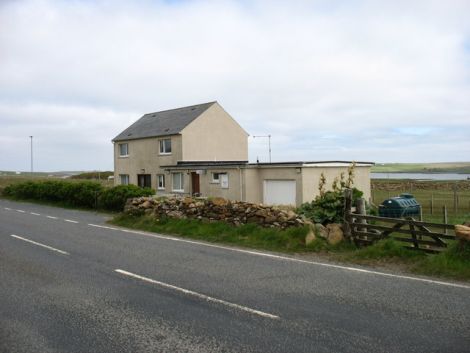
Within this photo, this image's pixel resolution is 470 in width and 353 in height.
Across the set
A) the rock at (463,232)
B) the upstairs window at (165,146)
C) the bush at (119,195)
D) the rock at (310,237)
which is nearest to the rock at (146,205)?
the bush at (119,195)

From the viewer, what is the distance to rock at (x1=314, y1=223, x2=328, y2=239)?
1298 cm

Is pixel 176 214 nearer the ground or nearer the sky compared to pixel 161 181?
nearer the ground

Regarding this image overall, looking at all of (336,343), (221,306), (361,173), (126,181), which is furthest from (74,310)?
(126,181)

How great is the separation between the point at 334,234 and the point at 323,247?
1.77 feet

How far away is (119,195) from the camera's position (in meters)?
27.3

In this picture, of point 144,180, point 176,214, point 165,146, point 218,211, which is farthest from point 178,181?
point 218,211

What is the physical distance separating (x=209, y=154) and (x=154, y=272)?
1238 inches

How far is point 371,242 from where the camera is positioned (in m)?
11.9

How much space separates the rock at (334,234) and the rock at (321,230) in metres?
0.13

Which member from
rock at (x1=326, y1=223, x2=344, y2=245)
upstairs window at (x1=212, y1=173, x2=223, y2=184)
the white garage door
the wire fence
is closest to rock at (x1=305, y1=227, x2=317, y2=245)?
rock at (x1=326, y1=223, x2=344, y2=245)

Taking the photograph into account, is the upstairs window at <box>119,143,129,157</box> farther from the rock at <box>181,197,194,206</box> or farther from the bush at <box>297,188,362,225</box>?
the bush at <box>297,188,362,225</box>

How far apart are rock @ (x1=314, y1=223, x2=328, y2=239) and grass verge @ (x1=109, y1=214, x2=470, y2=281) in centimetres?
20

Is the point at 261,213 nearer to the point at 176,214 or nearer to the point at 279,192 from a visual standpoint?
the point at 176,214

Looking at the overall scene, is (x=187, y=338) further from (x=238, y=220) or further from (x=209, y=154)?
(x=209, y=154)
